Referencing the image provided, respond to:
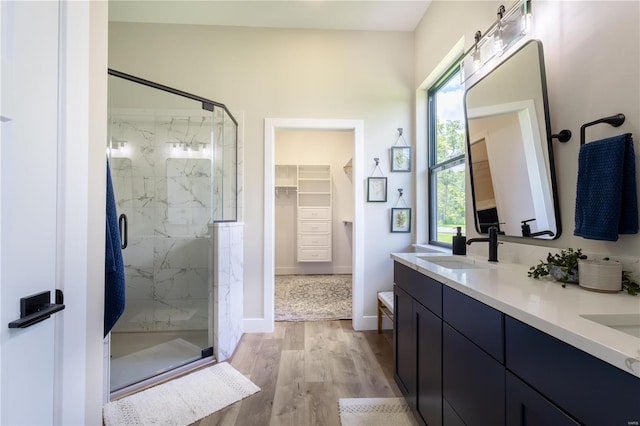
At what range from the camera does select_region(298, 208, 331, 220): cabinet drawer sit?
5.16 m

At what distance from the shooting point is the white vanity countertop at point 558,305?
0.57 metres

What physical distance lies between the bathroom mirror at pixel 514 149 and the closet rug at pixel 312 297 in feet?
6.93

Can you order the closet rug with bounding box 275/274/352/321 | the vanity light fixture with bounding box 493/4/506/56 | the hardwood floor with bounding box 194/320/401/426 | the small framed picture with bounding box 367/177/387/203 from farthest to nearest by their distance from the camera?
the closet rug with bounding box 275/274/352/321
the small framed picture with bounding box 367/177/387/203
the hardwood floor with bounding box 194/320/401/426
the vanity light fixture with bounding box 493/4/506/56

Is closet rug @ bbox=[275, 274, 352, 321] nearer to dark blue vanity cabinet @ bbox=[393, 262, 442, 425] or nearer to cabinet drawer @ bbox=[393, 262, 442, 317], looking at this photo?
dark blue vanity cabinet @ bbox=[393, 262, 442, 425]

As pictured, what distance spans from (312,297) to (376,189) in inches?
75.7

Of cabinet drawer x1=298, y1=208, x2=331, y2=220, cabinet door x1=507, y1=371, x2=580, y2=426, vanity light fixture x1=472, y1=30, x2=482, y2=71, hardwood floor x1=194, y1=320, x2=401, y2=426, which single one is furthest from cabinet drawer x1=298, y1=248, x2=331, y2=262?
cabinet door x1=507, y1=371, x2=580, y2=426

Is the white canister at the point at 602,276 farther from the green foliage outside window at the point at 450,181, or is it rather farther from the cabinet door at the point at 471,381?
the green foliage outside window at the point at 450,181

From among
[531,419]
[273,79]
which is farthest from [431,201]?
[531,419]

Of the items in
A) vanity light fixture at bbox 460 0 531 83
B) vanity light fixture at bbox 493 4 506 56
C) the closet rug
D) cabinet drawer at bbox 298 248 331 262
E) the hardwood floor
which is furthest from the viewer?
cabinet drawer at bbox 298 248 331 262

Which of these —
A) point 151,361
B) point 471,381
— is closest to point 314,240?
point 151,361

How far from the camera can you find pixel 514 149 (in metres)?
1.56

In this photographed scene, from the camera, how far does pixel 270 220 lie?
2.94 meters

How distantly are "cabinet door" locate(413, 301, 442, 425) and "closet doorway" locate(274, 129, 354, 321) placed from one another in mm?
3478

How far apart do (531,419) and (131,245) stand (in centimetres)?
345
